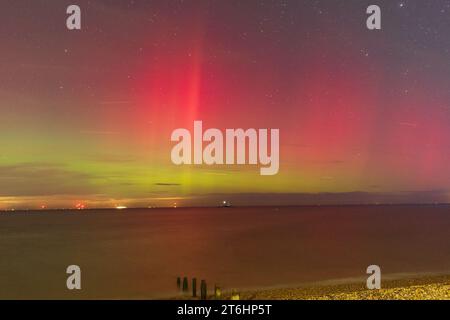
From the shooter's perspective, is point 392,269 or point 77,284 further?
point 392,269

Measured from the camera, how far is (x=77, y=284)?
29.8m

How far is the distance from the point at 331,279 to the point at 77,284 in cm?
1673

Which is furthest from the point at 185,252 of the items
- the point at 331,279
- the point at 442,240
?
the point at 442,240

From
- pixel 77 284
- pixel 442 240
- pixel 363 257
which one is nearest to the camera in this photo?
pixel 77 284

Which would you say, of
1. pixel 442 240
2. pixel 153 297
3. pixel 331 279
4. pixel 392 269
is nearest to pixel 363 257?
pixel 392 269
